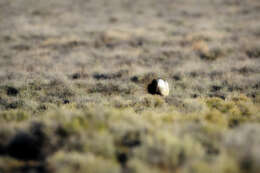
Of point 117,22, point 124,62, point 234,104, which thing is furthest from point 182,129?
point 117,22

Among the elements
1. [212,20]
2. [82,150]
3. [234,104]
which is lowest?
[234,104]

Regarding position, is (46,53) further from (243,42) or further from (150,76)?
(243,42)

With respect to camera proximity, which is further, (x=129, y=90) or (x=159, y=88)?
(x=129, y=90)

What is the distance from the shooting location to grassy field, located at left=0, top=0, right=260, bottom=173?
129 inches

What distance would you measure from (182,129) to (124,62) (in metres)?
6.99

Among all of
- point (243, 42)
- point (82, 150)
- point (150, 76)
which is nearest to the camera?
point (82, 150)

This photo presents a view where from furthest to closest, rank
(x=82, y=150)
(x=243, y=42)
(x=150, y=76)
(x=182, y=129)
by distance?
1. (x=243, y=42)
2. (x=150, y=76)
3. (x=182, y=129)
4. (x=82, y=150)

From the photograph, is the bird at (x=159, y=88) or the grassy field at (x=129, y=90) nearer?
the grassy field at (x=129, y=90)

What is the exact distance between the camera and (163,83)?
24.1 ft

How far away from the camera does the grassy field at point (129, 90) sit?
3.29 metres

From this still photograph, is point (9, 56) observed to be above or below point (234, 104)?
above

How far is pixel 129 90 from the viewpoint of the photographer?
25.2 feet

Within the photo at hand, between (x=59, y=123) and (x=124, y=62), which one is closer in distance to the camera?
(x=59, y=123)

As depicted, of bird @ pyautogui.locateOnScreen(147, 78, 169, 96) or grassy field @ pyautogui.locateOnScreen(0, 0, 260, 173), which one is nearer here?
grassy field @ pyautogui.locateOnScreen(0, 0, 260, 173)
